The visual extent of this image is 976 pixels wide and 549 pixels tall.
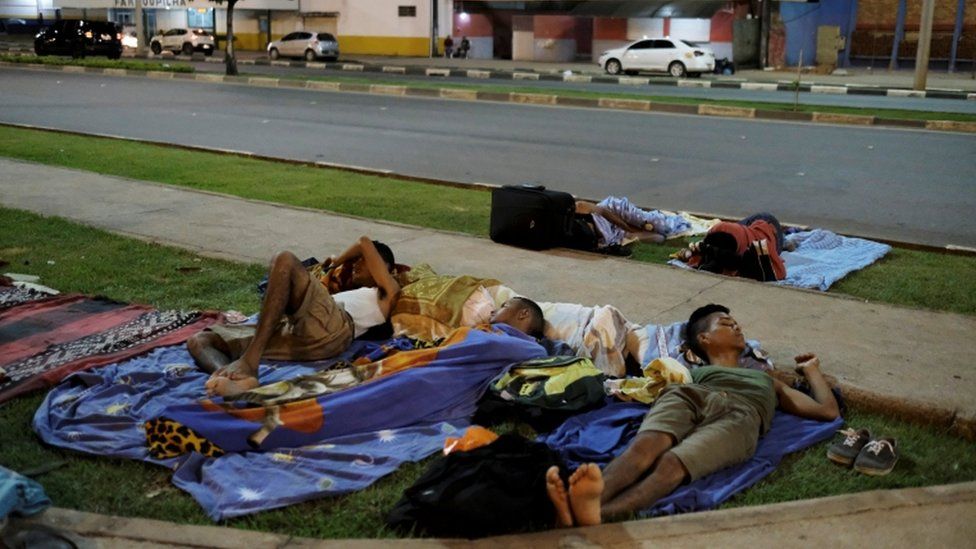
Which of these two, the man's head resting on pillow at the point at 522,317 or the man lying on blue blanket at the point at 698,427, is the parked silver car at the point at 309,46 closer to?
the man's head resting on pillow at the point at 522,317

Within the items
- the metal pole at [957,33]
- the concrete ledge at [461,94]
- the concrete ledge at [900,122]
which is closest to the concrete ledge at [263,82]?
the concrete ledge at [461,94]

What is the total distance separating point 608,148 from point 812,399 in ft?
32.6

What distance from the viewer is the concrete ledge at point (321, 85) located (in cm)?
2543

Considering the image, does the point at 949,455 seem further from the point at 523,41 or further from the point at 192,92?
the point at 523,41

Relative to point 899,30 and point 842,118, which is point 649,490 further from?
point 899,30

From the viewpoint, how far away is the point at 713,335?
16.5 feet

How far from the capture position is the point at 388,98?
22.9m

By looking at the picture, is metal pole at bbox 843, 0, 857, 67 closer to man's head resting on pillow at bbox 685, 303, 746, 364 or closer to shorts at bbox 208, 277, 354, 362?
man's head resting on pillow at bbox 685, 303, 746, 364

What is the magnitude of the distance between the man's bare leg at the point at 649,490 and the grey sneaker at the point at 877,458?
81 centimetres

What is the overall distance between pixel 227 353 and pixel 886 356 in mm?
3484

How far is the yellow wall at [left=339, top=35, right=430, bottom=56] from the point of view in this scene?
148 ft

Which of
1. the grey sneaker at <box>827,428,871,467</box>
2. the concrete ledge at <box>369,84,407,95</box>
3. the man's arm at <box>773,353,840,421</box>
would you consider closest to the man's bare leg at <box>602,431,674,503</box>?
the grey sneaker at <box>827,428,871,467</box>

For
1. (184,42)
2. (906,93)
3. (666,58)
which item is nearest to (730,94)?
(906,93)

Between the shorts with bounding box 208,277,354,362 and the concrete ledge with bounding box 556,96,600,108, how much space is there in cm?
1688
